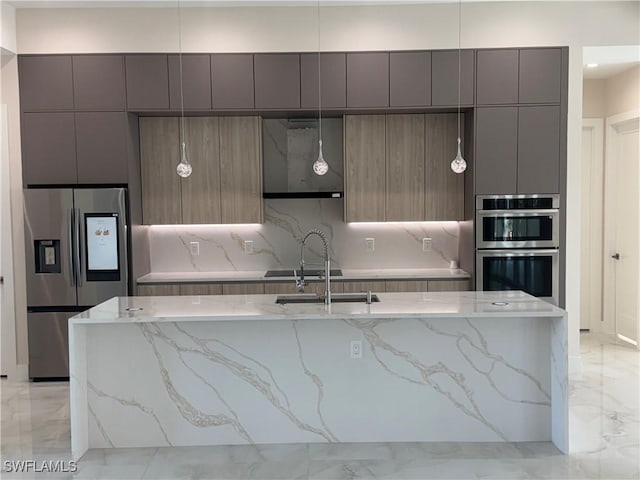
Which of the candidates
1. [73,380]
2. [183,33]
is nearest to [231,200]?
[183,33]

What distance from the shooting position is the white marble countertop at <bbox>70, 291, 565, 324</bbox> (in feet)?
10.9

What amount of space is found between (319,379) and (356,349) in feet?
1.00

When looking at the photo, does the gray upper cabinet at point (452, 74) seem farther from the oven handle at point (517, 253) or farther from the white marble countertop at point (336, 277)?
the white marble countertop at point (336, 277)

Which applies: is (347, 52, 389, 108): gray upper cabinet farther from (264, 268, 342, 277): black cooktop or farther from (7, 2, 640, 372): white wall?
(264, 268, 342, 277): black cooktop

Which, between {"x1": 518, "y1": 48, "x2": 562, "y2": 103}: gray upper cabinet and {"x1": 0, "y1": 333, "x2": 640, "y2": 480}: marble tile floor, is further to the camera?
{"x1": 518, "y1": 48, "x2": 562, "y2": 103}: gray upper cabinet

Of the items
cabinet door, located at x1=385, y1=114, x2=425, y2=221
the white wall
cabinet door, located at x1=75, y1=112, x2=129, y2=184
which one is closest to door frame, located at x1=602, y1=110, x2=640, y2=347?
the white wall

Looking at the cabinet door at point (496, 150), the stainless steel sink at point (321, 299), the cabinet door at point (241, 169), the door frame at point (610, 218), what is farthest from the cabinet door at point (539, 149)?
the cabinet door at point (241, 169)

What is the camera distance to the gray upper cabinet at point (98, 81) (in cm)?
516

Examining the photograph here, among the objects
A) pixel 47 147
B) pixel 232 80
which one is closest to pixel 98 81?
pixel 47 147

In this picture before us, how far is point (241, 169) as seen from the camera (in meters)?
5.55

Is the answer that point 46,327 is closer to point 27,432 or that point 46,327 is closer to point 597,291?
point 27,432

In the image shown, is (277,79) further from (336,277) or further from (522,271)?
(522,271)

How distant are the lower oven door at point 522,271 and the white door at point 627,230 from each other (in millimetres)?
1537

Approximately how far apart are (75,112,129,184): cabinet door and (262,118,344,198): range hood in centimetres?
132
